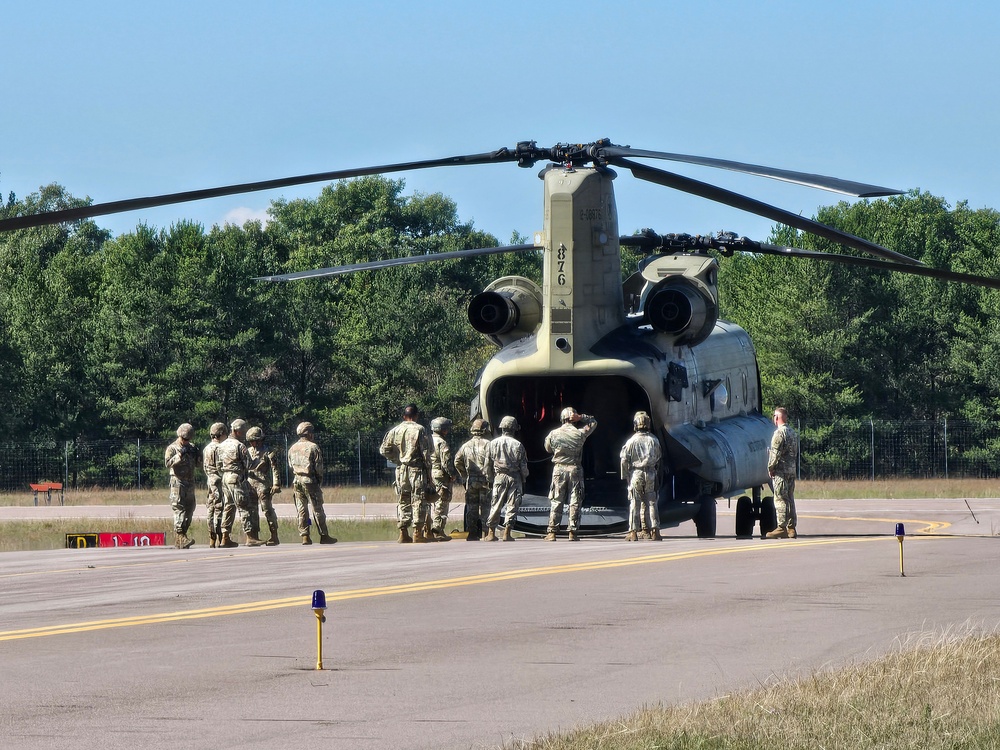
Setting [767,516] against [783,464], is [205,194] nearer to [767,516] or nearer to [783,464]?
[783,464]

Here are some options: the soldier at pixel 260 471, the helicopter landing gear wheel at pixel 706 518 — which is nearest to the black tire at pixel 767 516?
the helicopter landing gear wheel at pixel 706 518

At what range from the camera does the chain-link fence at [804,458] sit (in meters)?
53.4

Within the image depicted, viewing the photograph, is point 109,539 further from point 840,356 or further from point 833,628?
point 840,356

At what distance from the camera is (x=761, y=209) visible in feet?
61.2

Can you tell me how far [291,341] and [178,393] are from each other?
7.46 m

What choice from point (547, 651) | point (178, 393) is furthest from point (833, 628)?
point (178, 393)

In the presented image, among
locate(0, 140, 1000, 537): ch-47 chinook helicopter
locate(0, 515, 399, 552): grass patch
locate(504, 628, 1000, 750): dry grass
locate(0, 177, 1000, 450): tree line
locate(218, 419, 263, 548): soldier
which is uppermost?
locate(0, 177, 1000, 450): tree line

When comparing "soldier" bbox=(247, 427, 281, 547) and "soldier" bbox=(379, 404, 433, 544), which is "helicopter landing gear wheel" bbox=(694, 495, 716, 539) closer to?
"soldier" bbox=(379, 404, 433, 544)

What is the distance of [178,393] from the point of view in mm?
58812

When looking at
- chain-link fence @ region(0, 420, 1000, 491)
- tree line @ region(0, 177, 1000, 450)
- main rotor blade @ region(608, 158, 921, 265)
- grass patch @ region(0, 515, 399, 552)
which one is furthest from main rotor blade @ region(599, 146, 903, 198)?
tree line @ region(0, 177, 1000, 450)

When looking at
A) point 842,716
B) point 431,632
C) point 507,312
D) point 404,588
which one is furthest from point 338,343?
point 842,716

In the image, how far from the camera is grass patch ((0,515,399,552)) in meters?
29.9

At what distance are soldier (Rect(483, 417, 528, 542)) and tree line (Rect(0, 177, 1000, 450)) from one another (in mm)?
37866

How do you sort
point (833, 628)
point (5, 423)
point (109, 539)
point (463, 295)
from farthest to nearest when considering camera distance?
point (463, 295), point (5, 423), point (109, 539), point (833, 628)
